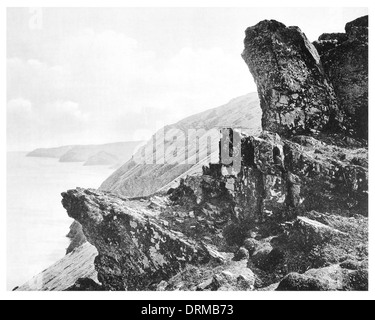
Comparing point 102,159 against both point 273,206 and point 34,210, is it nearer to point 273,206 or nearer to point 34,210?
point 34,210

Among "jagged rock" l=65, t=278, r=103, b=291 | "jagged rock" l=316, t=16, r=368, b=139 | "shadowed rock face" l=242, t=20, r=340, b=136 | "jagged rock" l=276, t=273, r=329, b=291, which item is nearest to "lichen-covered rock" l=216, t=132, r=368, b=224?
"shadowed rock face" l=242, t=20, r=340, b=136

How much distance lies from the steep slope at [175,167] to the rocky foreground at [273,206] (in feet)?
45.1

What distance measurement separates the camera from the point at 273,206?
63.1ft

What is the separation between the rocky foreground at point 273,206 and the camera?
17.9m

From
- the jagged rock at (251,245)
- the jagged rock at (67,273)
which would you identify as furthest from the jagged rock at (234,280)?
the jagged rock at (67,273)

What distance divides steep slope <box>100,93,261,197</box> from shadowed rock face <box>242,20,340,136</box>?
13.4m

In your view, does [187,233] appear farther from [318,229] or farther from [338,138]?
[338,138]

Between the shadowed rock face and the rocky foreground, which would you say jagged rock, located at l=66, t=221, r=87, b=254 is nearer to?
the rocky foreground

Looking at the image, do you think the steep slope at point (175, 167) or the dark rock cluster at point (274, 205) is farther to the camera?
the steep slope at point (175, 167)

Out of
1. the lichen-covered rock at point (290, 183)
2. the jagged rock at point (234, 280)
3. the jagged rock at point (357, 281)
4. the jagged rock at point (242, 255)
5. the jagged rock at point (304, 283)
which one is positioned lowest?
the jagged rock at point (357, 281)

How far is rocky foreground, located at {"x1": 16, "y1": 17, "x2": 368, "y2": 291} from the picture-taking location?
58.6 ft

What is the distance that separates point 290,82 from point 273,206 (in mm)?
6129

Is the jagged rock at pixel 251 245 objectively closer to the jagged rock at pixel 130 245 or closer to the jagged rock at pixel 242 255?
the jagged rock at pixel 242 255
